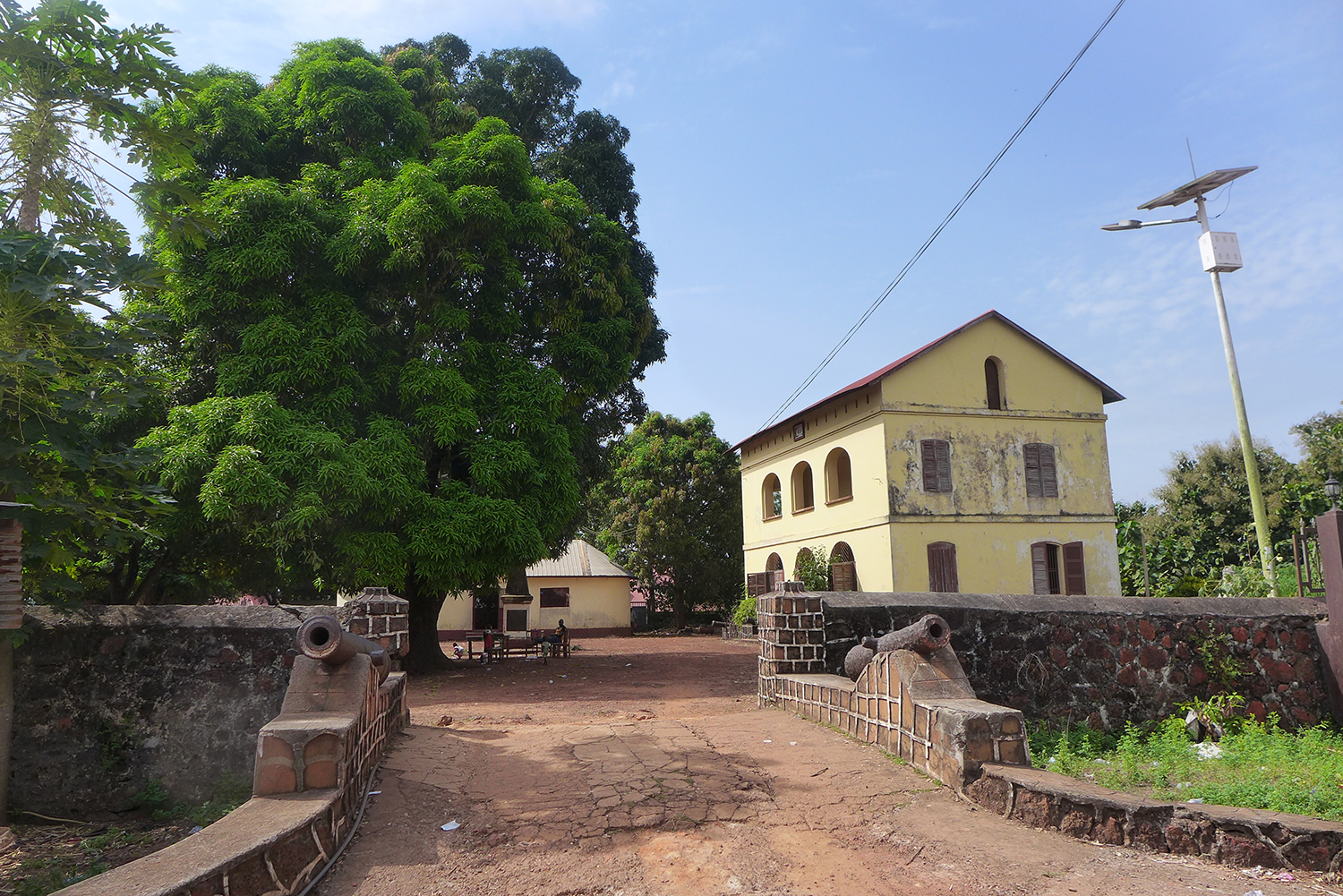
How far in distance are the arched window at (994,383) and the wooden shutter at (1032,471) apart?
1.29 meters

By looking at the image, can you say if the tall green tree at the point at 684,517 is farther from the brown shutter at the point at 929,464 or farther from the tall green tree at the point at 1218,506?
the tall green tree at the point at 1218,506

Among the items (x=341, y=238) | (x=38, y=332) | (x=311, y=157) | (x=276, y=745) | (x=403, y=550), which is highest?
(x=311, y=157)

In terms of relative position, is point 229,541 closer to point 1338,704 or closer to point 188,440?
point 188,440

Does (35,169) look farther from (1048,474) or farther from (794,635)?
(1048,474)

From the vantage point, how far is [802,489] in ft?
80.4

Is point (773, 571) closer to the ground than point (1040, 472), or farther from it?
closer to the ground

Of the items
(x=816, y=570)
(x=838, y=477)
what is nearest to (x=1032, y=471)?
(x=838, y=477)

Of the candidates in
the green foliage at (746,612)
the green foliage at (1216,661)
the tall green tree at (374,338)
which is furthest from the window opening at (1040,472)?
the green foliage at (1216,661)

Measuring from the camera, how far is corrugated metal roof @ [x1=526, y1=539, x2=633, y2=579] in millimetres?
30750

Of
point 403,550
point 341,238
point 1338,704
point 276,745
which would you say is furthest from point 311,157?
point 1338,704

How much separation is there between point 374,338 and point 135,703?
30.1 feet

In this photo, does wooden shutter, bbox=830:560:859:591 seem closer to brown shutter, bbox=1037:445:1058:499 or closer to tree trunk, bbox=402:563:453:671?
brown shutter, bbox=1037:445:1058:499

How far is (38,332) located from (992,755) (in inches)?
265

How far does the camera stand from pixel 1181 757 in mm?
7355
